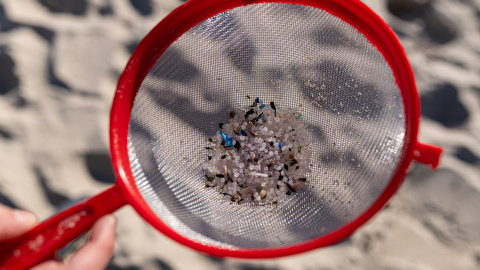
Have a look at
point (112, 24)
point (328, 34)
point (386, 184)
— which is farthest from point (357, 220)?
point (112, 24)

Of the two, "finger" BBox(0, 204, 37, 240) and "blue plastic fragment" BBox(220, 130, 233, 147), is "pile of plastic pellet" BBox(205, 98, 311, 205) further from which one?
"finger" BBox(0, 204, 37, 240)

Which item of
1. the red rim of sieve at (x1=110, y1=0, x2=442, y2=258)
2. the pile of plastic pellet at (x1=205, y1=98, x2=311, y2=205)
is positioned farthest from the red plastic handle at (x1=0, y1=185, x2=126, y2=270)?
the pile of plastic pellet at (x1=205, y1=98, x2=311, y2=205)

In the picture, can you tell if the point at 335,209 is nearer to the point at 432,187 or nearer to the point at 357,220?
the point at 357,220

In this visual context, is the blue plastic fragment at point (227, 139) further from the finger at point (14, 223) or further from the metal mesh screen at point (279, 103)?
the finger at point (14, 223)

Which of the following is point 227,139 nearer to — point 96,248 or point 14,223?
point 96,248

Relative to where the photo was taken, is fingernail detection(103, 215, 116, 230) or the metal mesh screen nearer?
fingernail detection(103, 215, 116, 230)

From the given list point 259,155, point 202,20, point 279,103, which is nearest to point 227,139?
point 259,155
